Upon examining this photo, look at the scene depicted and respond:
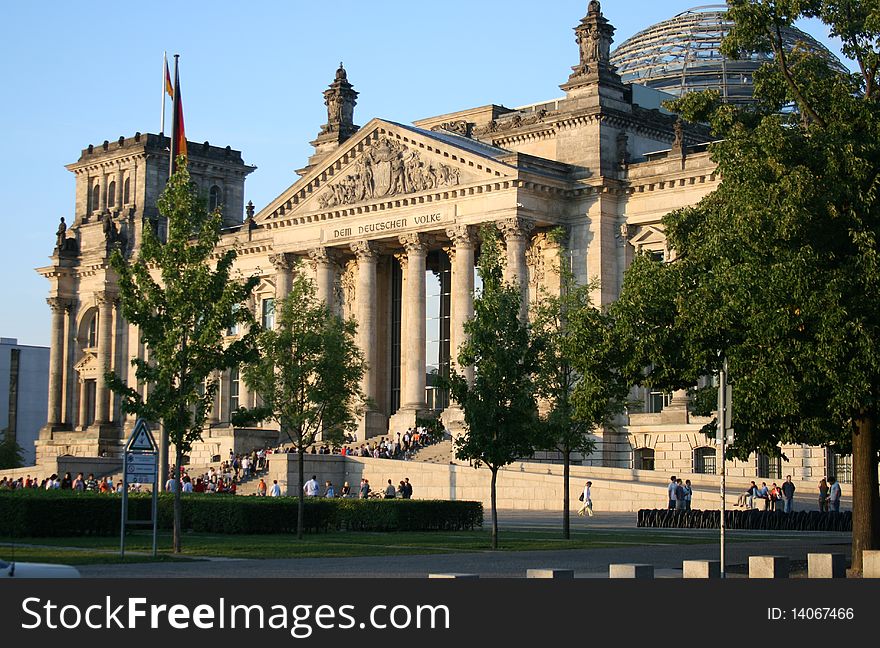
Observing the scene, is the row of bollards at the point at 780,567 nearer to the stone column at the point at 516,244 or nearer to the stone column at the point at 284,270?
the stone column at the point at 516,244

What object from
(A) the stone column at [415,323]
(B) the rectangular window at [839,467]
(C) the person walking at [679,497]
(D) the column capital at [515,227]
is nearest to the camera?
(C) the person walking at [679,497]

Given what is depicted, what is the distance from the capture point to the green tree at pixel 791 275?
30.4 m

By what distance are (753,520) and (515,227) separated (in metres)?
28.4

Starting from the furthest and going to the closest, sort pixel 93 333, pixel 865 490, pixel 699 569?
pixel 93 333, pixel 865 490, pixel 699 569

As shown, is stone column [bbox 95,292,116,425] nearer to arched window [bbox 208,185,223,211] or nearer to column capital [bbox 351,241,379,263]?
arched window [bbox 208,185,223,211]

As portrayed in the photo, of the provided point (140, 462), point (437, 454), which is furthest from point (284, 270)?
point (140, 462)

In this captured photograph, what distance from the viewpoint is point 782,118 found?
111 ft

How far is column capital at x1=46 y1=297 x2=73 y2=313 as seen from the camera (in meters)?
108

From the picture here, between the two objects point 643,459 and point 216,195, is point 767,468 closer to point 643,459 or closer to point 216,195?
point 643,459

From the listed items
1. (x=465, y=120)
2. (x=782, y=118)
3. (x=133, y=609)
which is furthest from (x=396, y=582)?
(x=465, y=120)

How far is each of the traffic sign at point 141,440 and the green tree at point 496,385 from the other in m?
11.0

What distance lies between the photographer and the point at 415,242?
79438 millimetres

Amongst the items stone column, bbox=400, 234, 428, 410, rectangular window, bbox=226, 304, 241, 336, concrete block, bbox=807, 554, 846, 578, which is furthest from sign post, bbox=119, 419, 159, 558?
stone column, bbox=400, 234, 428, 410

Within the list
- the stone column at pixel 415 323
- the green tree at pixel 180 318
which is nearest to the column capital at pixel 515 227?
the stone column at pixel 415 323
